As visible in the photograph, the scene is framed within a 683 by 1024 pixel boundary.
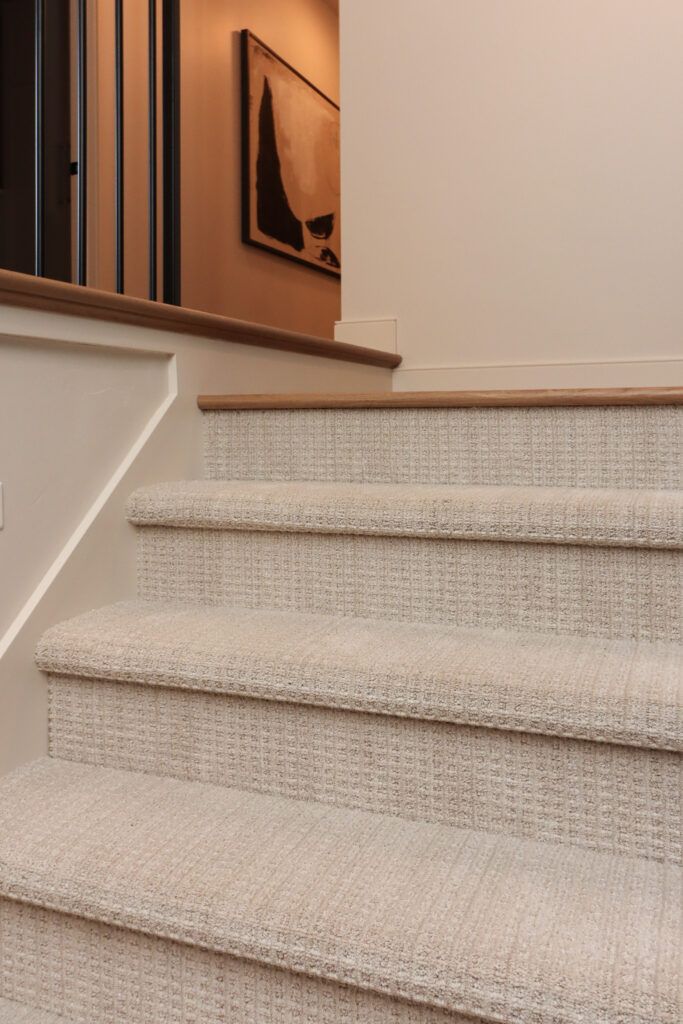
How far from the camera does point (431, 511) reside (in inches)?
52.2

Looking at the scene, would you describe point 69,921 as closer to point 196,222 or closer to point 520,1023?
point 520,1023

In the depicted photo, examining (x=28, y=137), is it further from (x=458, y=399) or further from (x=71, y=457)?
(x=458, y=399)

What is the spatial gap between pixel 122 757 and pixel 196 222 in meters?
2.64

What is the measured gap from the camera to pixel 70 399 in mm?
1414

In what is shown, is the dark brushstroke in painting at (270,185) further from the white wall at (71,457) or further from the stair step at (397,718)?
the stair step at (397,718)

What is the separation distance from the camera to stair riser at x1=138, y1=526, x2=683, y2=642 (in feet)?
4.07

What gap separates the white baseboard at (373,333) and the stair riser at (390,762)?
151cm

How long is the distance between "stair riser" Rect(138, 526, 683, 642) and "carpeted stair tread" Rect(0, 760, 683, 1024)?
0.33 meters

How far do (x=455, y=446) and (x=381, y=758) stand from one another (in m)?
0.62

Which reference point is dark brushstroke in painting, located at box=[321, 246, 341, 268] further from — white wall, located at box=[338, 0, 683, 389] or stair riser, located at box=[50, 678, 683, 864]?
stair riser, located at box=[50, 678, 683, 864]

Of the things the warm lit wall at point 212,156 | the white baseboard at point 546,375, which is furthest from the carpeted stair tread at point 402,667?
the warm lit wall at point 212,156

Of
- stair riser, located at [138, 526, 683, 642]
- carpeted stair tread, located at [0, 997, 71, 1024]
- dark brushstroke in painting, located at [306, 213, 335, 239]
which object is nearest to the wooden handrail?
stair riser, located at [138, 526, 683, 642]

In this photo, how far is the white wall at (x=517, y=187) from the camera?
227 cm

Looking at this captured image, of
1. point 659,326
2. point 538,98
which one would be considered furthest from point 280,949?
point 538,98
